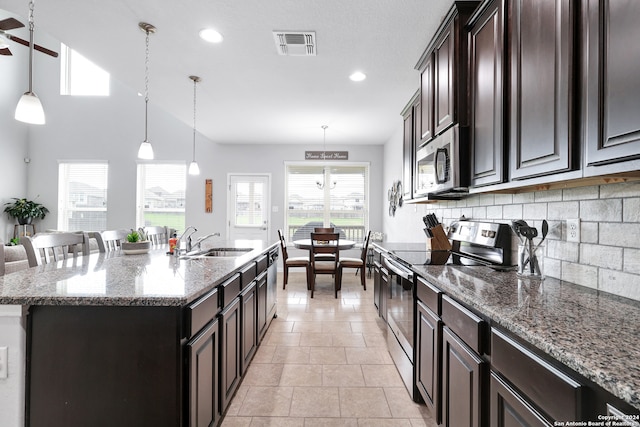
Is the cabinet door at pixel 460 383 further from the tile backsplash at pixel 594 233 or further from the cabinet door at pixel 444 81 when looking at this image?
the cabinet door at pixel 444 81

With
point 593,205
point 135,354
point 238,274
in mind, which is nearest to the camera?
point 135,354

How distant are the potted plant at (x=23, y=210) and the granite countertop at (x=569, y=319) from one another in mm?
8142

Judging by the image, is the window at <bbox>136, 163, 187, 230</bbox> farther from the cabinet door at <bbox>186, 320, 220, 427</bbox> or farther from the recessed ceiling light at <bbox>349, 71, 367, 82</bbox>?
the cabinet door at <bbox>186, 320, 220, 427</bbox>

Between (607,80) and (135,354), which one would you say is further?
(135,354)

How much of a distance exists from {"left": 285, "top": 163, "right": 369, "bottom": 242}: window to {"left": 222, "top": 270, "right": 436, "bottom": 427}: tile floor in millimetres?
3030

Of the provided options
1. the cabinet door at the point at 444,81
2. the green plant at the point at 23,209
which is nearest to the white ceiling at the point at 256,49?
the cabinet door at the point at 444,81

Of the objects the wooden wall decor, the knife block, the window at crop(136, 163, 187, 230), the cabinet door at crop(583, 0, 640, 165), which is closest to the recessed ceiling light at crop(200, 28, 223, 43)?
the knife block

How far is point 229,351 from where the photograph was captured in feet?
5.90

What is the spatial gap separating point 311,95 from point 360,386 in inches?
121

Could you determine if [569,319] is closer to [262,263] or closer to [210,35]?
[262,263]

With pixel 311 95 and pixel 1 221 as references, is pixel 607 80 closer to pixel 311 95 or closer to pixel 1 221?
pixel 311 95

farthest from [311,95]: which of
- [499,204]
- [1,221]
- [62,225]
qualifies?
[1,221]

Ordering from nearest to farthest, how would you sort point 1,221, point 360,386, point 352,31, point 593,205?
point 593,205, point 360,386, point 352,31, point 1,221

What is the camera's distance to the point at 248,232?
654 centimetres
